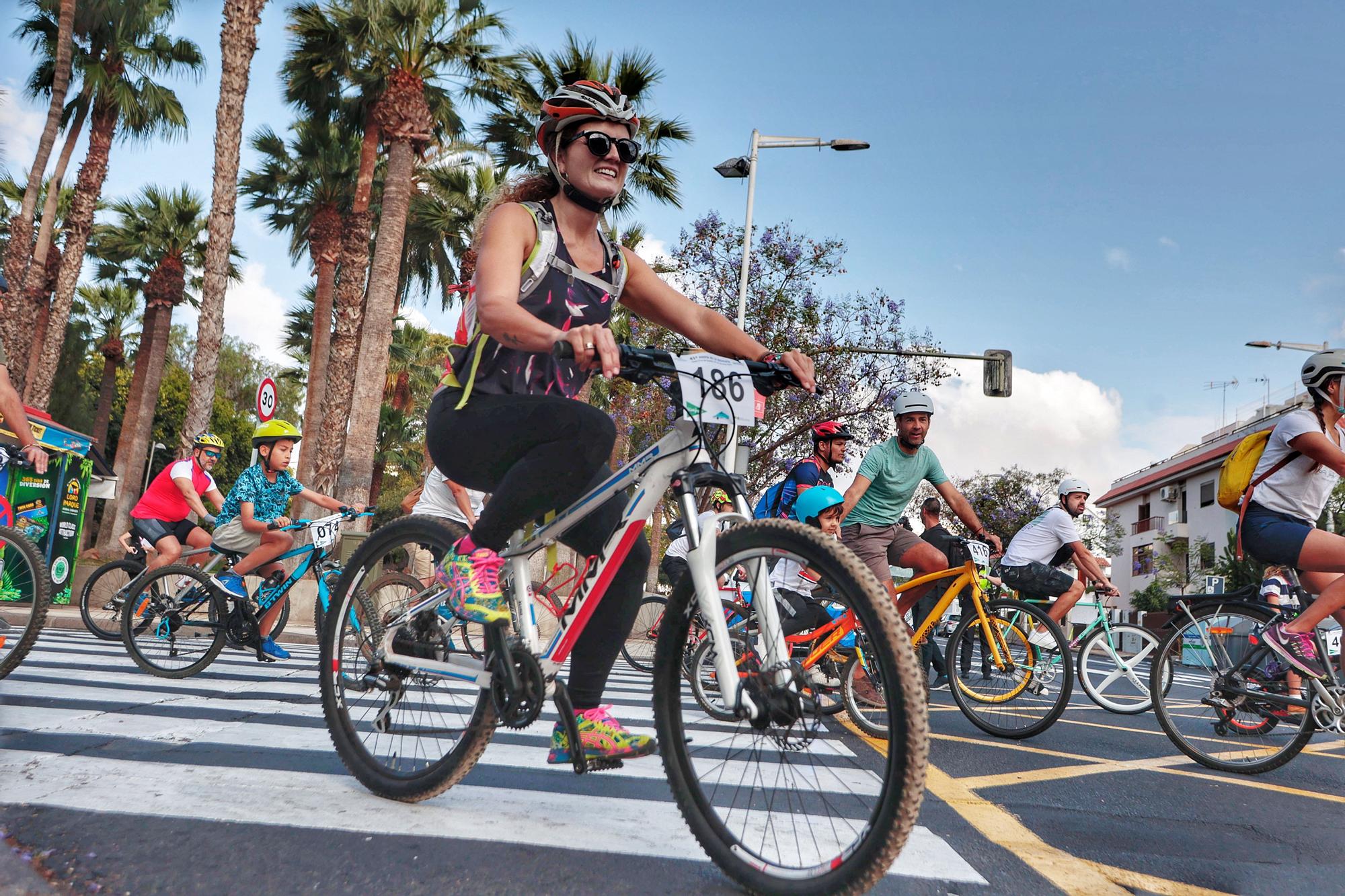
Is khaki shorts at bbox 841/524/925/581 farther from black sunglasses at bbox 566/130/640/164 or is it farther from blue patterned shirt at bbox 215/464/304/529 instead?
black sunglasses at bbox 566/130/640/164

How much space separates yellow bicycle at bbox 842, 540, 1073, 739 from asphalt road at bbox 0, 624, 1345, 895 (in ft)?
2.57

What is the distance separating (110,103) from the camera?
23688mm

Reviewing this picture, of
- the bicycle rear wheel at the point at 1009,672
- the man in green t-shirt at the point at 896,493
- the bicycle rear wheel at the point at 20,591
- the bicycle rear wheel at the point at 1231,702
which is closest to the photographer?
the bicycle rear wheel at the point at 20,591

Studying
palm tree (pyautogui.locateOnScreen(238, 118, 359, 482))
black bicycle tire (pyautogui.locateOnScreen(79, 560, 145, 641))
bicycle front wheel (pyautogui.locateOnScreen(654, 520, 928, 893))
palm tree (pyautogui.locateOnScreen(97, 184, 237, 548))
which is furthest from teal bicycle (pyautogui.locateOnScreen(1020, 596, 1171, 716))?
palm tree (pyautogui.locateOnScreen(97, 184, 237, 548))

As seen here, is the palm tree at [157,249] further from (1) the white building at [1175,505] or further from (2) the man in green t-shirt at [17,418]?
(1) the white building at [1175,505]

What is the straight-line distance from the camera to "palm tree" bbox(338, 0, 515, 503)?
666 inches

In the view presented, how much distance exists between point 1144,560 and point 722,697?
2399 inches

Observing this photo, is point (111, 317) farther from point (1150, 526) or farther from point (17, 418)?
point (1150, 526)

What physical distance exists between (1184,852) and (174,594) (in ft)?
19.5

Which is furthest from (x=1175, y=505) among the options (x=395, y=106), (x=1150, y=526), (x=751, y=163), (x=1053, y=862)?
(x=1053, y=862)

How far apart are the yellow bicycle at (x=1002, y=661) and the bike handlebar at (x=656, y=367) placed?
12.2 feet

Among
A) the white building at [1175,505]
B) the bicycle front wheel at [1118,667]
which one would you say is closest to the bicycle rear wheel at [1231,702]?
the bicycle front wheel at [1118,667]

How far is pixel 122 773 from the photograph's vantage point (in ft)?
9.77

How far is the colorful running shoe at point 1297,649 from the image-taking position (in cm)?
482
